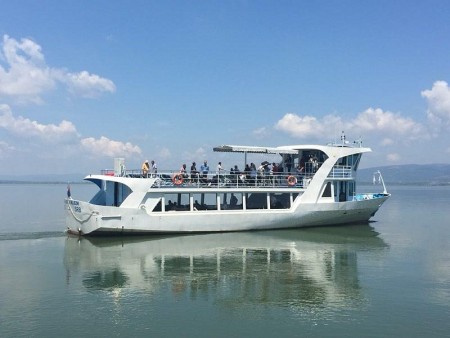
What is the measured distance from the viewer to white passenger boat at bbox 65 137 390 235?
23.6 m

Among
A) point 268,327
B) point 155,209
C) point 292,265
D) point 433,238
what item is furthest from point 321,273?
point 433,238

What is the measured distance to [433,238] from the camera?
26578 millimetres

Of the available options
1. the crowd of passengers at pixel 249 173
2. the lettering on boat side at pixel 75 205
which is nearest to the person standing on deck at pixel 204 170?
the crowd of passengers at pixel 249 173

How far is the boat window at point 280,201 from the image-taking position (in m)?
27.7

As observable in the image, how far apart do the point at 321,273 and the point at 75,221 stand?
46.6 ft

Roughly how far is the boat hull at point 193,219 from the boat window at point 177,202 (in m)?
0.49

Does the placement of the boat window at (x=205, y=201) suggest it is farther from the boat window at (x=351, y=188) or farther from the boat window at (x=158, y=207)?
the boat window at (x=351, y=188)

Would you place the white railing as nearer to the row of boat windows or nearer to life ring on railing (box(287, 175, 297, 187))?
life ring on railing (box(287, 175, 297, 187))

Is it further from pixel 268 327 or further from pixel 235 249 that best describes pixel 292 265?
pixel 268 327

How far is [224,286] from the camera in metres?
14.9

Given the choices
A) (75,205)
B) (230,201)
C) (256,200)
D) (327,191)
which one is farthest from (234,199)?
(75,205)

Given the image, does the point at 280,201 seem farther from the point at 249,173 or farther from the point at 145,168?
the point at 145,168

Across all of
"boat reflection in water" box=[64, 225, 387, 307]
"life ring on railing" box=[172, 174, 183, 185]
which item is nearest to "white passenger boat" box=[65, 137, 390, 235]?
"life ring on railing" box=[172, 174, 183, 185]

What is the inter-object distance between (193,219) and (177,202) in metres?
1.34
